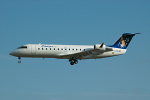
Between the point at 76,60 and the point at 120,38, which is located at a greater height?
the point at 120,38

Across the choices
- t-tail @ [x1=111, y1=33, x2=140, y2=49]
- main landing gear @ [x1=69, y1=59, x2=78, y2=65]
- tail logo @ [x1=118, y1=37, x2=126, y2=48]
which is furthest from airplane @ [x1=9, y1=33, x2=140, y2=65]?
tail logo @ [x1=118, y1=37, x2=126, y2=48]

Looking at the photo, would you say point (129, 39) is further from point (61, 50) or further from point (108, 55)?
point (61, 50)

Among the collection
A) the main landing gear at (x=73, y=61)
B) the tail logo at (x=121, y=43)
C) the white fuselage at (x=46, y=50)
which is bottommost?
the main landing gear at (x=73, y=61)

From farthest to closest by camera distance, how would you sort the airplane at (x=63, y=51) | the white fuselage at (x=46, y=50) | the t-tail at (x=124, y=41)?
the t-tail at (x=124, y=41) < the white fuselage at (x=46, y=50) < the airplane at (x=63, y=51)

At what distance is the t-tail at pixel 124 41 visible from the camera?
58188 mm

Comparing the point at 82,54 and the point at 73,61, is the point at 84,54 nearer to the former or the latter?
the point at 82,54

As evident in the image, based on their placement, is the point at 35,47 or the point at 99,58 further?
the point at 99,58

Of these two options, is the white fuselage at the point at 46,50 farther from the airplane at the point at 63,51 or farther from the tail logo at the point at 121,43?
the tail logo at the point at 121,43

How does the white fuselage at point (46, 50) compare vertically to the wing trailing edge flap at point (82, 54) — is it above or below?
above

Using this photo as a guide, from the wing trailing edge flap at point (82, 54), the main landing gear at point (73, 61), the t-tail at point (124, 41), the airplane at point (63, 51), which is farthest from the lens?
the t-tail at point (124, 41)

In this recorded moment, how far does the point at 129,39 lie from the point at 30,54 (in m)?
20.0

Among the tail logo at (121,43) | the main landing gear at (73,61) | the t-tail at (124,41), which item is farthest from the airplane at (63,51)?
the tail logo at (121,43)

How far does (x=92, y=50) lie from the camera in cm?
Result: 5066

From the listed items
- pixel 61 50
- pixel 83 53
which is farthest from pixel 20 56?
pixel 83 53
